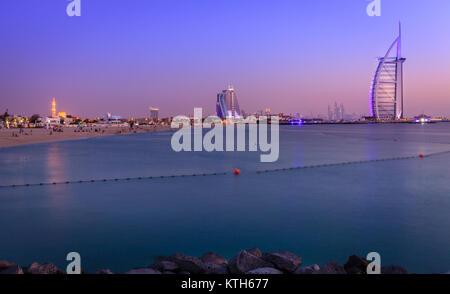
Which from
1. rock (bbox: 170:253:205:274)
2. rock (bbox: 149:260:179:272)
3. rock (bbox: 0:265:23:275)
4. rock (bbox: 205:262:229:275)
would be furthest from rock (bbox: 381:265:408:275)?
rock (bbox: 0:265:23:275)

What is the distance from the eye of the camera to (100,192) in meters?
13.0

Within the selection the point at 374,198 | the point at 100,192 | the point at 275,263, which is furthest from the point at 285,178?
the point at 275,263

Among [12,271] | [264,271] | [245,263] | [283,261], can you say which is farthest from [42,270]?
[283,261]

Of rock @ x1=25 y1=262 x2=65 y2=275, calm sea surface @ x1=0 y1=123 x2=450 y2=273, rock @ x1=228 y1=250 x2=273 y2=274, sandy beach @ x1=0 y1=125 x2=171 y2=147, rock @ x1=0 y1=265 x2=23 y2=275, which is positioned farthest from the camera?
sandy beach @ x1=0 y1=125 x2=171 y2=147

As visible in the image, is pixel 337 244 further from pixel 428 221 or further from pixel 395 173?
pixel 395 173

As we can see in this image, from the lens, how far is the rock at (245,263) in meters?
5.31

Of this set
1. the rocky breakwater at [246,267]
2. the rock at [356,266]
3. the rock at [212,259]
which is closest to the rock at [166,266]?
the rocky breakwater at [246,267]

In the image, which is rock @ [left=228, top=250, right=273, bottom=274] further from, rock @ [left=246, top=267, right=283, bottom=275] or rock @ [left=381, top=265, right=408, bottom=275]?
rock @ [left=381, top=265, right=408, bottom=275]

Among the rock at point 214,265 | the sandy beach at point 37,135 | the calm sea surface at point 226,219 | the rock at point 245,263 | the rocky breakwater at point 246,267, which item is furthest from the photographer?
the sandy beach at point 37,135

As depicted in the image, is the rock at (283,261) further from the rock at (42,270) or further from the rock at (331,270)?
the rock at (42,270)

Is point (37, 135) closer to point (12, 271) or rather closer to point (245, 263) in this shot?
point (12, 271)

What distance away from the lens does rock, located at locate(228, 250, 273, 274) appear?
5312mm

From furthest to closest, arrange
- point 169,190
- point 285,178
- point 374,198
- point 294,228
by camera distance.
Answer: point 285,178
point 169,190
point 374,198
point 294,228
